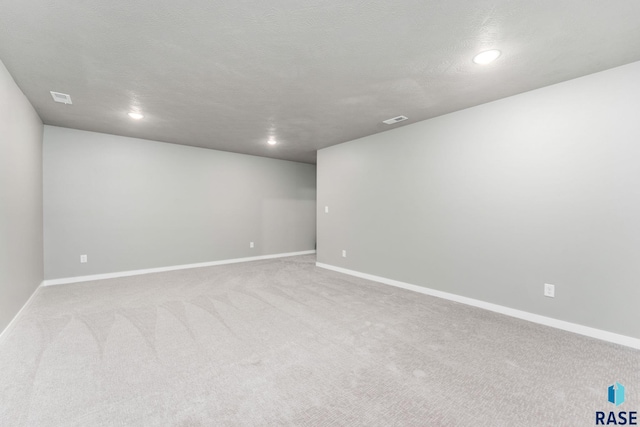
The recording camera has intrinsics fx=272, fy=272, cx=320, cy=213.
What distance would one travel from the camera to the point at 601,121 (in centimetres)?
255

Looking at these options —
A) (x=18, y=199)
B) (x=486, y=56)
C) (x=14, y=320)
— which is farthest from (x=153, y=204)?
A: (x=486, y=56)

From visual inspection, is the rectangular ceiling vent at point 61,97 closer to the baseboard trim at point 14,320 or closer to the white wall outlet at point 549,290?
the baseboard trim at point 14,320

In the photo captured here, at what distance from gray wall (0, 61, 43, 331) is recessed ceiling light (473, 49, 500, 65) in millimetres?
4084

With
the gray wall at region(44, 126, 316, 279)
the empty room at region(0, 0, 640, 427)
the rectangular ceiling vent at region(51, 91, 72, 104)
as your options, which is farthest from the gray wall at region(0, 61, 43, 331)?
the gray wall at region(44, 126, 316, 279)

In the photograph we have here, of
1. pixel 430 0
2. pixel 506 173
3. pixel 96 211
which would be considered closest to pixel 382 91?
pixel 430 0

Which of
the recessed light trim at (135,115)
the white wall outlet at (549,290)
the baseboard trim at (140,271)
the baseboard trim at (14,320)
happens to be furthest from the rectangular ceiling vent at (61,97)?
the white wall outlet at (549,290)

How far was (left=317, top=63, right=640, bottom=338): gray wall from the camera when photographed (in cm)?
246

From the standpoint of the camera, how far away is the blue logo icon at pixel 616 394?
1667 mm

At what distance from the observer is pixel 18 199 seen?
2.95 m

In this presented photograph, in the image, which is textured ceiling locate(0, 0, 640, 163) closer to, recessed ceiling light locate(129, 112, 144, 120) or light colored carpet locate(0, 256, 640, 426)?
recessed ceiling light locate(129, 112, 144, 120)

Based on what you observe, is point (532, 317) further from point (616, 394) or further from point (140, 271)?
point (140, 271)

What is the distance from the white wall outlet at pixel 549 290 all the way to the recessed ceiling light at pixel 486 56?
7.60 ft

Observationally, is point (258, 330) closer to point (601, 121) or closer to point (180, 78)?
point (180, 78)

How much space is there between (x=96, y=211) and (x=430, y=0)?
5.40 m
